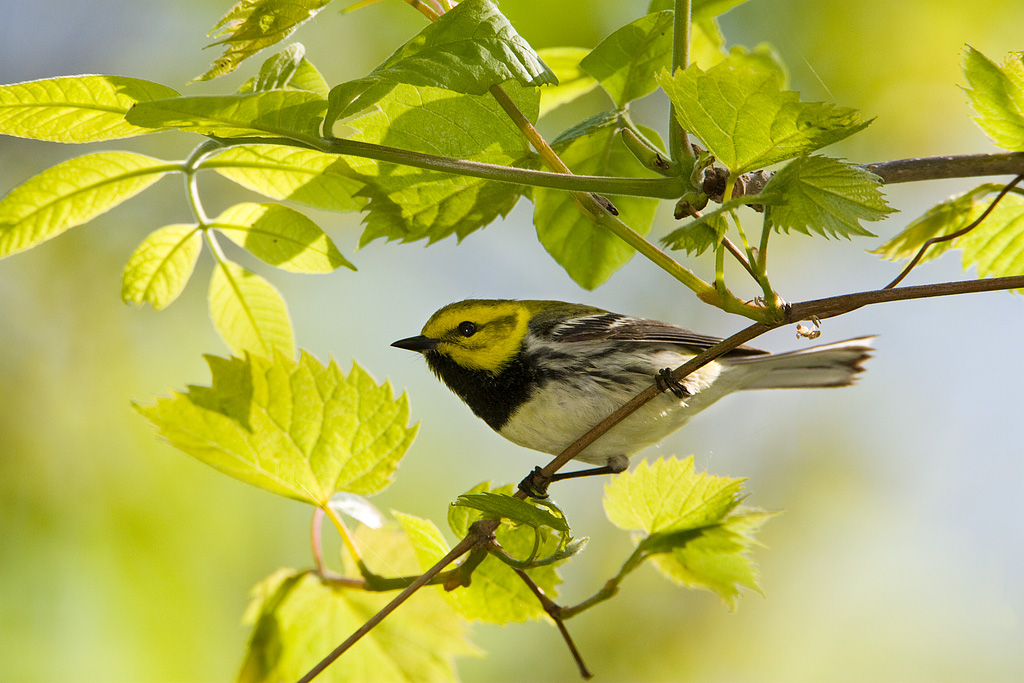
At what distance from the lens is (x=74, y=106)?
89cm

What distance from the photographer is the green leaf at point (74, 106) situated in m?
0.86

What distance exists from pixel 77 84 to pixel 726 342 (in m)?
0.79

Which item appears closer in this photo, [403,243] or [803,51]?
[403,243]

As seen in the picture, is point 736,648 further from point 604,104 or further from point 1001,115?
point 1001,115

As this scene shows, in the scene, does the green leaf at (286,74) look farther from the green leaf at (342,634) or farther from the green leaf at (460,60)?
the green leaf at (342,634)

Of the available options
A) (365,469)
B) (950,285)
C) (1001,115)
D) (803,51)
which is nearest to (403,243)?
(365,469)

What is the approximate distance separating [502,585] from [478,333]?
0.96m

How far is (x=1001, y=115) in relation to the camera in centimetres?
99

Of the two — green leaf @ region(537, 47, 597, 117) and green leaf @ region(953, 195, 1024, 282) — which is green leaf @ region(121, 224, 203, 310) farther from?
green leaf @ region(953, 195, 1024, 282)

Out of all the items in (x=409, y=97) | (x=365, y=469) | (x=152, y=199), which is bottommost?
(x=365, y=469)

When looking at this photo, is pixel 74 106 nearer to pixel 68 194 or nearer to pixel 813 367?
pixel 68 194

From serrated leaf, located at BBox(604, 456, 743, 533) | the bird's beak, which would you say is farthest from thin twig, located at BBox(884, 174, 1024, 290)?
the bird's beak

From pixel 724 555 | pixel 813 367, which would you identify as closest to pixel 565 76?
pixel 724 555

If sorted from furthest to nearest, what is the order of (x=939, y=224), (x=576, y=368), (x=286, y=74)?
(x=576, y=368) → (x=939, y=224) → (x=286, y=74)
